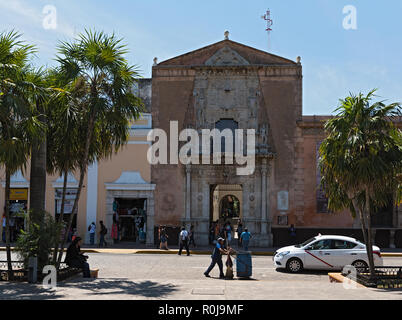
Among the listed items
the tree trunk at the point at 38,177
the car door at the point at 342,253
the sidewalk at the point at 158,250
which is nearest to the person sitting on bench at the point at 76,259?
the tree trunk at the point at 38,177

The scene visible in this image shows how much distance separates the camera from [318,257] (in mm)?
17859

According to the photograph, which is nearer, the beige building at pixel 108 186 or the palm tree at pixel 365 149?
the palm tree at pixel 365 149

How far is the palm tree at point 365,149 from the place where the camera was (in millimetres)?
13547

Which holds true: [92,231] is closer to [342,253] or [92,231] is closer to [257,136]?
[257,136]

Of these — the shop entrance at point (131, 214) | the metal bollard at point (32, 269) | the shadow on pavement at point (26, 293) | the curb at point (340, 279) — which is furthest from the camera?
the shop entrance at point (131, 214)

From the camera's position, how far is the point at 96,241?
30.1 meters

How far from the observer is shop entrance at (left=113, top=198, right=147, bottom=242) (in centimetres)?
3036

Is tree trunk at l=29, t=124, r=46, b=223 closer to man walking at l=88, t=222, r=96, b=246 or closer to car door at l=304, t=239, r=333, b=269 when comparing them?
car door at l=304, t=239, r=333, b=269

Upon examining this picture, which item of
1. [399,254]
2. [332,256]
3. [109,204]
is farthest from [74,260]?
[399,254]

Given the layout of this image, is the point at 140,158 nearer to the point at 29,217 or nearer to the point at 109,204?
the point at 109,204

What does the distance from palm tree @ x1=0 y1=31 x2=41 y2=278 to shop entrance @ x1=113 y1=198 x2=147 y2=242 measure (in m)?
16.6

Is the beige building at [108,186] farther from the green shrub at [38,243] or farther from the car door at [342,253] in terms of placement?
the green shrub at [38,243]

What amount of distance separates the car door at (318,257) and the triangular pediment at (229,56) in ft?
49.1

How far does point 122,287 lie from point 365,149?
741cm
